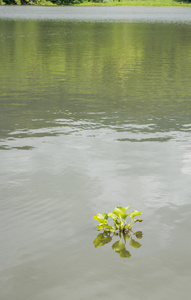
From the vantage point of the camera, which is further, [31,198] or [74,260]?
[31,198]

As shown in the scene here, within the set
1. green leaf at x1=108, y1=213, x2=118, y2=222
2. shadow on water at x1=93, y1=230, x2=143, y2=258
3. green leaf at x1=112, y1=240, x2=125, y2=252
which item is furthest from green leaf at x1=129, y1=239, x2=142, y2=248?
green leaf at x1=108, y1=213, x2=118, y2=222

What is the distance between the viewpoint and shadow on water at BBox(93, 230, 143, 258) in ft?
23.4

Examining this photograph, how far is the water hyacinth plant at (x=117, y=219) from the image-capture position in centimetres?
757

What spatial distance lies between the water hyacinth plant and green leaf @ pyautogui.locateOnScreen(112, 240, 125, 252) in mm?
300

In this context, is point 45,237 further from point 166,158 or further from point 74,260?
point 166,158

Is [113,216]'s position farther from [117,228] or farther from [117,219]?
[117,228]

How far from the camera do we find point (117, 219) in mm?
7676

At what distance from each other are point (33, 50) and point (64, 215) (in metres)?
31.0

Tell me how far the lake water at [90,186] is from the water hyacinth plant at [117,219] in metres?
0.22

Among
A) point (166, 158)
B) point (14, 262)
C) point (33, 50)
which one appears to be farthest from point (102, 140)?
point (33, 50)

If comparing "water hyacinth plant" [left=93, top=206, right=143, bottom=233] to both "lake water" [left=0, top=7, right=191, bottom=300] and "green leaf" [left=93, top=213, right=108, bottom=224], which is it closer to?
"green leaf" [left=93, top=213, right=108, bottom=224]

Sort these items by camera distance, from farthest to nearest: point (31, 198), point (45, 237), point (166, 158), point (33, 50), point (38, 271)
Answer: point (33, 50), point (166, 158), point (31, 198), point (45, 237), point (38, 271)

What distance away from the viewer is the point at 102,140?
1278 cm

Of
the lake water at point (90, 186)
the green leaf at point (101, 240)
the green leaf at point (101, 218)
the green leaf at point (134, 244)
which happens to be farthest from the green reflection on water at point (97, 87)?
the green leaf at point (134, 244)
